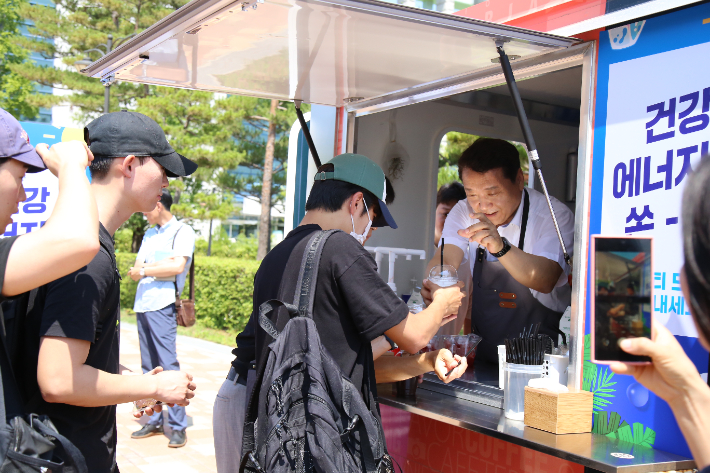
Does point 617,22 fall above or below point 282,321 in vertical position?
above

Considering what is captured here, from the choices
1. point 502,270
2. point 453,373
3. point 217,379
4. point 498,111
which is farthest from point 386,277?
point 217,379

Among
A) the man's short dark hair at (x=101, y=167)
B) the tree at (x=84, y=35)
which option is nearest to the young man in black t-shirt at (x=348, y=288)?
the man's short dark hair at (x=101, y=167)

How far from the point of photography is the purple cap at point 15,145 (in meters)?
1.65

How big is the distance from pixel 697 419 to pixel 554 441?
3.92 feet

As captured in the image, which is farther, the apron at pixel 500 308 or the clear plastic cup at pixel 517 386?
the apron at pixel 500 308

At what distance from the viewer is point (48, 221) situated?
61.0 inches

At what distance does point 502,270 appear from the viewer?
11.8ft

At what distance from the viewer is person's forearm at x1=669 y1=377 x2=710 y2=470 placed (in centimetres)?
111

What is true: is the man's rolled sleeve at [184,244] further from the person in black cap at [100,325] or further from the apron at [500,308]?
the person in black cap at [100,325]

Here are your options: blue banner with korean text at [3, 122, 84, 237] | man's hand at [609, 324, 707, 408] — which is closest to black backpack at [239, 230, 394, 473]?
man's hand at [609, 324, 707, 408]

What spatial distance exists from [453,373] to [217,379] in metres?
6.49

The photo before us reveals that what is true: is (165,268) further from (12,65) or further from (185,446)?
(12,65)

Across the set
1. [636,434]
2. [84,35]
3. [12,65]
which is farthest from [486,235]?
[12,65]

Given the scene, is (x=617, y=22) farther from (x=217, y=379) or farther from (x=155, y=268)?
(x=217, y=379)
